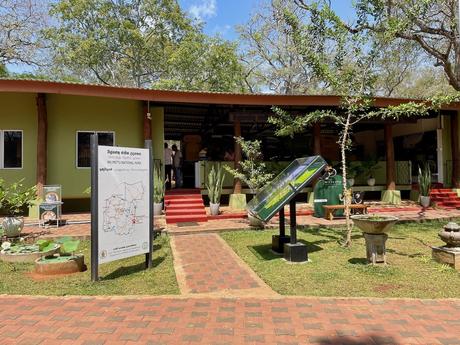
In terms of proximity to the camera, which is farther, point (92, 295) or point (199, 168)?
point (199, 168)

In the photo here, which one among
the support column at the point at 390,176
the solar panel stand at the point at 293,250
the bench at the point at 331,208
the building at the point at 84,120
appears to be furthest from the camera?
the support column at the point at 390,176

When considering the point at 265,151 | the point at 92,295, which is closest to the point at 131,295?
the point at 92,295

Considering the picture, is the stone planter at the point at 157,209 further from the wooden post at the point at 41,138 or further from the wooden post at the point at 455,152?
the wooden post at the point at 455,152

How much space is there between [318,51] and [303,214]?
5348 mm

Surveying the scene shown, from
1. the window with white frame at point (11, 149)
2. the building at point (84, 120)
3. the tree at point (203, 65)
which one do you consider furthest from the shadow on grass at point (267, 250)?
the tree at point (203, 65)

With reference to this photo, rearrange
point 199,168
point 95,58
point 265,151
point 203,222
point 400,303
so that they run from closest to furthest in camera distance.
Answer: point 400,303 → point 203,222 → point 199,168 → point 265,151 → point 95,58

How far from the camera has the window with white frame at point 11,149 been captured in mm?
11672

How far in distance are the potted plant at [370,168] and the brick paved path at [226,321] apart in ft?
35.1

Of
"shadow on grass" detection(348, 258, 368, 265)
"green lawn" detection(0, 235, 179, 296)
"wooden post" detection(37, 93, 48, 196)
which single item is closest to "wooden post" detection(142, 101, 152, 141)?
"wooden post" detection(37, 93, 48, 196)

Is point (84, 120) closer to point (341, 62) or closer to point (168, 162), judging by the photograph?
point (168, 162)

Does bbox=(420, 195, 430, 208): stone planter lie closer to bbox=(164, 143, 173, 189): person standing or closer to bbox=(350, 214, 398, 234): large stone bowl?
bbox=(350, 214, 398, 234): large stone bowl

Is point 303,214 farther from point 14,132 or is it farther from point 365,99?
point 14,132

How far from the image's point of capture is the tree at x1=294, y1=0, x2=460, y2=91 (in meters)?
8.27

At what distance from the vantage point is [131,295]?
4.90 metres
